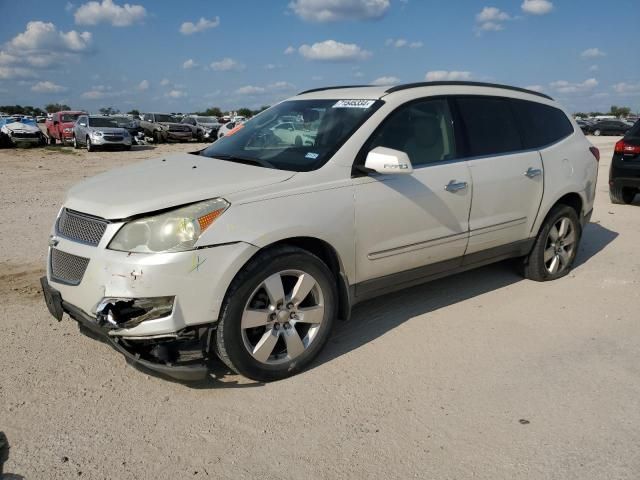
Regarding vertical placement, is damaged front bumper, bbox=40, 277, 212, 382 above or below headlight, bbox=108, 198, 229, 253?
below

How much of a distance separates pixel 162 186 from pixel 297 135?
117cm

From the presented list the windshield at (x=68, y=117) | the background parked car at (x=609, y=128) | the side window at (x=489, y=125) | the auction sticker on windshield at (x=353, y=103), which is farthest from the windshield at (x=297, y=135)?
the background parked car at (x=609, y=128)

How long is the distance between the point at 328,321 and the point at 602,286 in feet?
10.3

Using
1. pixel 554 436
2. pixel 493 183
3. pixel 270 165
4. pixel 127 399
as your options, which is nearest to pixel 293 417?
pixel 127 399

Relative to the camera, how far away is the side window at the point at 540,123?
Answer: 493 centimetres

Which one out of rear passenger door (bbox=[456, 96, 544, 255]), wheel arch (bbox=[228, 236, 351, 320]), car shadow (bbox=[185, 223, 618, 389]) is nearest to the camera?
wheel arch (bbox=[228, 236, 351, 320])

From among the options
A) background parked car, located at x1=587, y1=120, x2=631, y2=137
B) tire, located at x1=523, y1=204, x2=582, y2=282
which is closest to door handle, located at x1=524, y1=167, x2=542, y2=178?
tire, located at x1=523, y1=204, x2=582, y2=282

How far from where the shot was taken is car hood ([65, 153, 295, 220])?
3.08 metres

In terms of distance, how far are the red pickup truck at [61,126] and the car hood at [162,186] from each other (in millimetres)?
25182

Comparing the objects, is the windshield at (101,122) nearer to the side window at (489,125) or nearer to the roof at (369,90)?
the roof at (369,90)

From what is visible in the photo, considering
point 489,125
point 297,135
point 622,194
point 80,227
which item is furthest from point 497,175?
point 622,194

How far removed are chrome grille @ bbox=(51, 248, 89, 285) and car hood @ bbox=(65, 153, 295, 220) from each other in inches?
11.0

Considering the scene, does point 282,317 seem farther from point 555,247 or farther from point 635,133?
point 635,133

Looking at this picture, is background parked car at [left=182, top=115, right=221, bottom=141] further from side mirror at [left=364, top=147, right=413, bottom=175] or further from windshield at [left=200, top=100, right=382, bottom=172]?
side mirror at [left=364, top=147, right=413, bottom=175]
